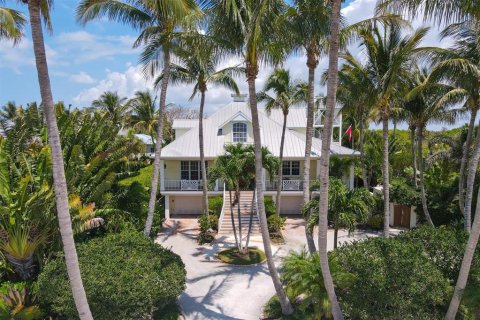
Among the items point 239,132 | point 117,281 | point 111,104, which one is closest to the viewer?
point 117,281

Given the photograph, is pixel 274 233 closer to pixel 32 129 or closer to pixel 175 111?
pixel 32 129

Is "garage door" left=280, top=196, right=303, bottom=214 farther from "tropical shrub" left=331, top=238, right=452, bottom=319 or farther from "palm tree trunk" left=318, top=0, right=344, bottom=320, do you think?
"palm tree trunk" left=318, top=0, right=344, bottom=320

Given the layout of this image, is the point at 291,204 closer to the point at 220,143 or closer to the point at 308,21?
the point at 220,143

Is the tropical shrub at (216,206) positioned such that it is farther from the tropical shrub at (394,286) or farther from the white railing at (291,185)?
the tropical shrub at (394,286)

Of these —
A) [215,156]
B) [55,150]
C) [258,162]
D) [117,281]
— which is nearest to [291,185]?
[215,156]

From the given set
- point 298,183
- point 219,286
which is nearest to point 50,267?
point 219,286

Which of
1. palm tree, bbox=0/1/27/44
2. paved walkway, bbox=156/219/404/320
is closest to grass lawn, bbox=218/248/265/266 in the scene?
paved walkway, bbox=156/219/404/320

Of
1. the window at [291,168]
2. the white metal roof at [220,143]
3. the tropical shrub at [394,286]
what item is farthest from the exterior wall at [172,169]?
the tropical shrub at [394,286]
